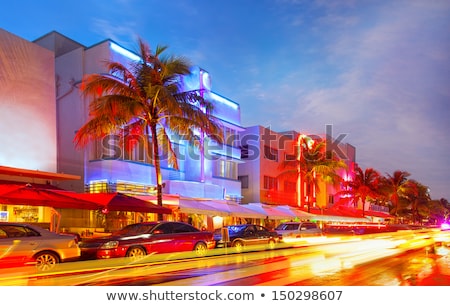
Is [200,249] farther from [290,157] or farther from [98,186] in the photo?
[290,157]

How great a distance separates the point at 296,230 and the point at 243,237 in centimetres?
600

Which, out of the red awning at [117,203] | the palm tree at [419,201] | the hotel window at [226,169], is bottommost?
the palm tree at [419,201]

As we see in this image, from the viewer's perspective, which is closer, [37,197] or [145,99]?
[37,197]

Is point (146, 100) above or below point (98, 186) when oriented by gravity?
above

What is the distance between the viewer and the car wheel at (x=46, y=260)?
13.1m

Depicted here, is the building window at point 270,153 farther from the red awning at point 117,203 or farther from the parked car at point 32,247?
the parked car at point 32,247

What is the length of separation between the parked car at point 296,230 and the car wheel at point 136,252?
11.5 meters

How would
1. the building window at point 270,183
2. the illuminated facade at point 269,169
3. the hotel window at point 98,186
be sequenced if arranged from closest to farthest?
the hotel window at point 98,186, the illuminated facade at point 269,169, the building window at point 270,183

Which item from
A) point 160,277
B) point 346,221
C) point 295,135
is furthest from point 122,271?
point 346,221

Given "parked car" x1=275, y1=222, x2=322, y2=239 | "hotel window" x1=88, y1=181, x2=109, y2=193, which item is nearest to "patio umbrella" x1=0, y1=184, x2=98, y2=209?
"hotel window" x1=88, y1=181, x2=109, y2=193

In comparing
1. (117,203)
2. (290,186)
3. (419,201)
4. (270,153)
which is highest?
(270,153)

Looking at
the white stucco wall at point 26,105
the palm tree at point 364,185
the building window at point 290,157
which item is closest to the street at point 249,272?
the white stucco wall at point 26,105

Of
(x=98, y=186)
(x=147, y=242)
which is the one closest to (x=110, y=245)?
(x=147, y=242)

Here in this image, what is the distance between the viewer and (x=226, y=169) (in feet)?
119
